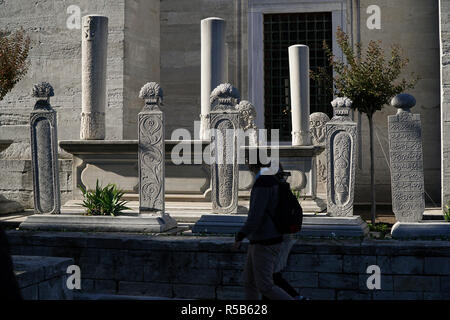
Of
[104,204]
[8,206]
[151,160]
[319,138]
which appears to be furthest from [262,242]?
[8,206]

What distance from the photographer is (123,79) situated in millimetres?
13852

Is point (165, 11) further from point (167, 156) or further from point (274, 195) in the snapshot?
point (274, 195)

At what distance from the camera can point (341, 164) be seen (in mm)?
7723

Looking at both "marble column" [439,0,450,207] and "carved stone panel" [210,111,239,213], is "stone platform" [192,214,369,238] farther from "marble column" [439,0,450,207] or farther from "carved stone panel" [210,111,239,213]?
"marble column" [439,0,450,207]

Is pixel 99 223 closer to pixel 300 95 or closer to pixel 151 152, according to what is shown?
pixel 151 152

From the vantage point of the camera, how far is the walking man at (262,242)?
198 inches

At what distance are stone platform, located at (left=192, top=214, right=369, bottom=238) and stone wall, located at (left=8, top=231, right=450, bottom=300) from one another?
0.48 meters

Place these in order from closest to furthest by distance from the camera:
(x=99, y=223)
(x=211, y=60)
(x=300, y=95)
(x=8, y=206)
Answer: (x=99, y=223) → (x=211, y=60) → (x=300, y=95) → (x=8, y=206)

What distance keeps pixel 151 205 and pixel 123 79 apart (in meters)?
6.24

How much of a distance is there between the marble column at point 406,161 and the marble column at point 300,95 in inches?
142

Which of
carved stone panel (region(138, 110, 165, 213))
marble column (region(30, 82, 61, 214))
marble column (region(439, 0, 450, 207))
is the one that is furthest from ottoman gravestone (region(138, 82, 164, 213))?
marble column (region(439, 0, 450, 207))

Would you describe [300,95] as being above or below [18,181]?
above

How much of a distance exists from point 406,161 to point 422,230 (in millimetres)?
890

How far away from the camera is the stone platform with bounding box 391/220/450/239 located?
7.15 metres
